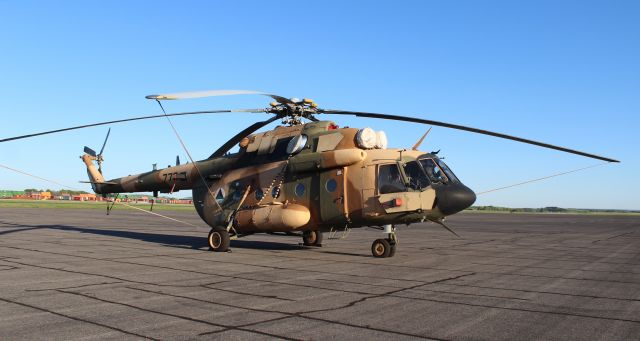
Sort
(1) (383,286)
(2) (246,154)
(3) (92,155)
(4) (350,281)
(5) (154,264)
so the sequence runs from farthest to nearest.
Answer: (3) (92,155) < (2) (246,154) < (5) (154,264) < (4) (350,281) < (1) (383,286)

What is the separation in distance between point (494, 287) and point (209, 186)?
464 inches

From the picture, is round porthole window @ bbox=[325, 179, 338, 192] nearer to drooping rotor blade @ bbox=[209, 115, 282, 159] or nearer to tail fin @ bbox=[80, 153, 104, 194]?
drooping rotor blade @ bbox=[209, 115, 282, 159]

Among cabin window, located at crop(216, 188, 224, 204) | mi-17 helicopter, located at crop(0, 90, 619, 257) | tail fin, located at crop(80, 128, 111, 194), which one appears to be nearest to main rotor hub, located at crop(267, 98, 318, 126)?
mi-17 helicopter, located at crop(0, 90, 619, 257)

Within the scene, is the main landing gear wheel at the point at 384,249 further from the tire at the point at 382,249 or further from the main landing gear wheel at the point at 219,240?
the main landing gear wheel at the point at 219,240

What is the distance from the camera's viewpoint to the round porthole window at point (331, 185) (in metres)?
15.5

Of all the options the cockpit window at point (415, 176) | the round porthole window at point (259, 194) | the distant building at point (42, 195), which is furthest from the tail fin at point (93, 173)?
the distant building at point (42, 195)

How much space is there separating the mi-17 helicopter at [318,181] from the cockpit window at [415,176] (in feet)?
0.10

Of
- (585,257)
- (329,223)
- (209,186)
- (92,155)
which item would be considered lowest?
(585,257)

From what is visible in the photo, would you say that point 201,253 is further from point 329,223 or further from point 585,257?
point 585,257

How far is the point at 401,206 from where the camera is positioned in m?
14.3

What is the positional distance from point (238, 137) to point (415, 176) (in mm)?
6529

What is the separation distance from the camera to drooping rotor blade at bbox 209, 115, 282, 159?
1662 centimetres

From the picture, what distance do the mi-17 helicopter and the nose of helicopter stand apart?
0.03 meters

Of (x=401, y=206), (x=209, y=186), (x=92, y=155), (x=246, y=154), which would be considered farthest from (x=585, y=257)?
(x=92, y=155)
